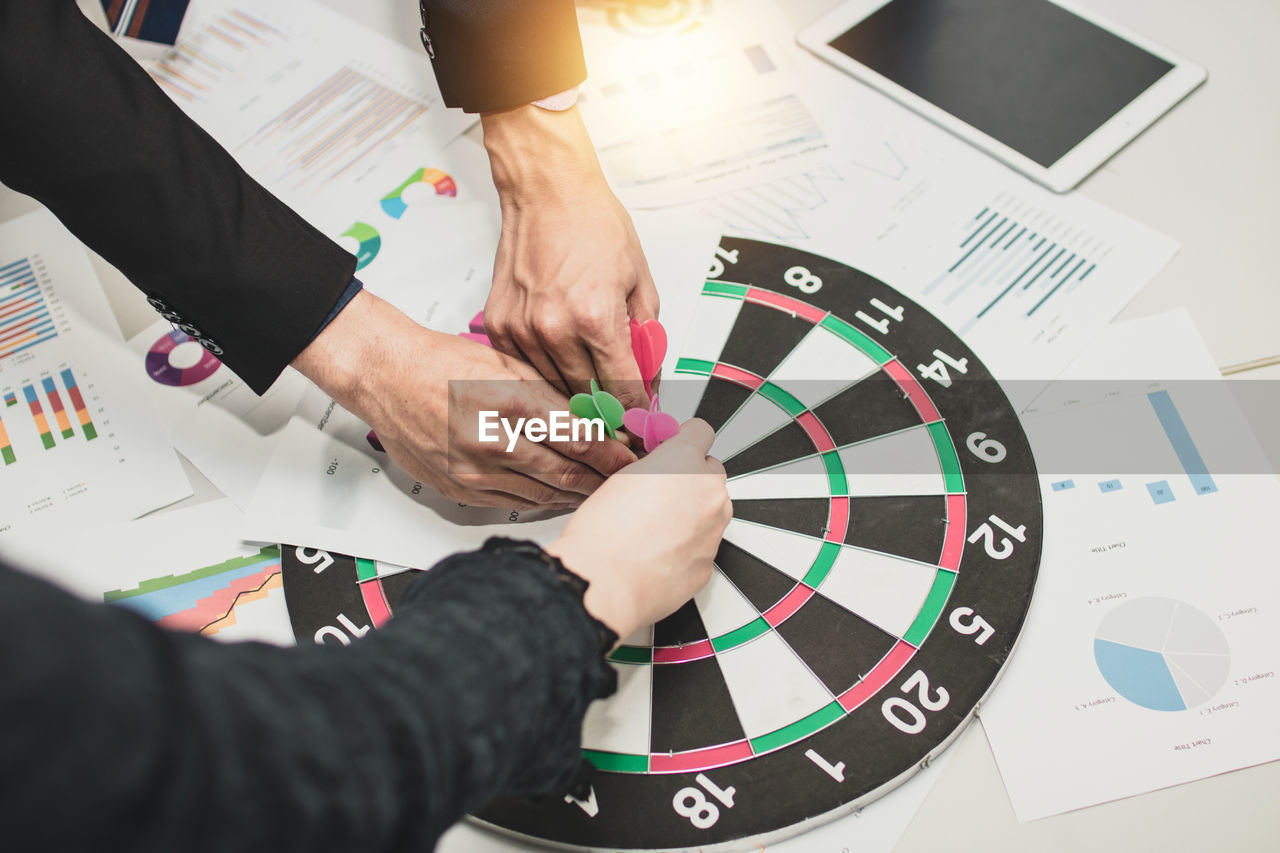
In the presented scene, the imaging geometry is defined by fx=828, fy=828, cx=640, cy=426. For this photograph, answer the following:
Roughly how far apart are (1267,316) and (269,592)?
136 cm

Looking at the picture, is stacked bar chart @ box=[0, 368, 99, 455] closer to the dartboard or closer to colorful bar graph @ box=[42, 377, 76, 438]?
colorful bar graph @ box=[42, 377, 76, 438]

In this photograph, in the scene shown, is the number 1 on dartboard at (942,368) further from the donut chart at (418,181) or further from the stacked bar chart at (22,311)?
the stacked bar chart at (22,311)

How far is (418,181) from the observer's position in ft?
4.44

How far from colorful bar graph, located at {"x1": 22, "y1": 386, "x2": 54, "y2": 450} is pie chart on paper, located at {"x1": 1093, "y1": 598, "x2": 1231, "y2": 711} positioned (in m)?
1.35

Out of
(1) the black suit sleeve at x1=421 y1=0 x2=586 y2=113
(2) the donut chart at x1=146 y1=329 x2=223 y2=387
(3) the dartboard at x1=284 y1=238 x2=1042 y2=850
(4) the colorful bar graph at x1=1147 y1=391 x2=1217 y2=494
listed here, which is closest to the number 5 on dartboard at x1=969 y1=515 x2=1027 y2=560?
(3) the dartboard at x1=284 y1=238 x2=1042 y2=850

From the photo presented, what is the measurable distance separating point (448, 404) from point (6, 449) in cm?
70

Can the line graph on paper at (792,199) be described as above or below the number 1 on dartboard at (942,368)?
above

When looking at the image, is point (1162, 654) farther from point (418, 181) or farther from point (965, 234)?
point (418, 181)

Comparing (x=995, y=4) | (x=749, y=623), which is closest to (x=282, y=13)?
(x=995, y=4)

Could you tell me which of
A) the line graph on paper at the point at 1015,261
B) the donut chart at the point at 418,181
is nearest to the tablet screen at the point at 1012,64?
the line graph on paper at the point at 1015,261

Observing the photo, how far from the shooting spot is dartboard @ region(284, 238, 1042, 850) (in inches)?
32.9

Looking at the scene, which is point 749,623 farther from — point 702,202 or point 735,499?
point 702,202

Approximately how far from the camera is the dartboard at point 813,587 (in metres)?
0.83

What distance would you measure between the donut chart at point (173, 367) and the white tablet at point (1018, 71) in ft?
3.66
